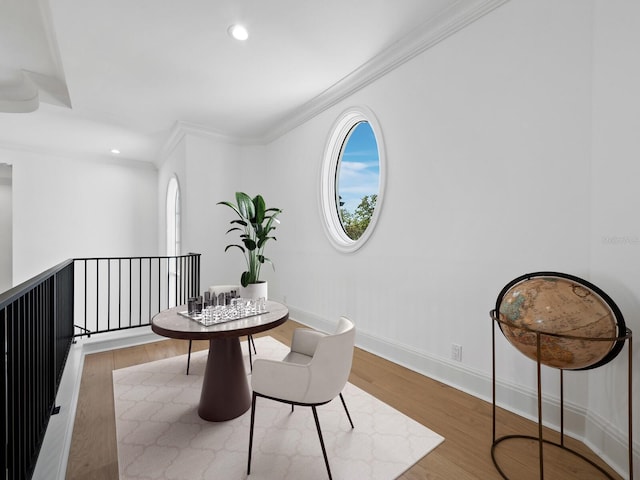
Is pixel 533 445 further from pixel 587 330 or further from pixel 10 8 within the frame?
pixel 10 8

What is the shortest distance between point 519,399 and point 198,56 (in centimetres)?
384

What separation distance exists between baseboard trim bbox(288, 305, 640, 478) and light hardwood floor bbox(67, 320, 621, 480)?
0.05m

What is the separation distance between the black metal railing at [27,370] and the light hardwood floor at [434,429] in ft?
0.83

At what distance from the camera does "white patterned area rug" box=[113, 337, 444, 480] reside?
155 cm

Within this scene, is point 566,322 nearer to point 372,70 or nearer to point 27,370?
point 27,370

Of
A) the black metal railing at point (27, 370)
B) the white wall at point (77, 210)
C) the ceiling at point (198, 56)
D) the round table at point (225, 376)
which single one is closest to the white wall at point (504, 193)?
the ceiling at point (198, 56)

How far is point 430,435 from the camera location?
1.81m

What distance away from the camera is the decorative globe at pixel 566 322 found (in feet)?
4.30

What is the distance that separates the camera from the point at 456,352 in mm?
2396

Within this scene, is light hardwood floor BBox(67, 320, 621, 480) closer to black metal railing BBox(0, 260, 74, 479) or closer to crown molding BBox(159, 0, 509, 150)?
black metal railing BBox(0, 260, 74, 479)

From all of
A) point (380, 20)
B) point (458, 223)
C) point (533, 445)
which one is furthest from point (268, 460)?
point (380, 20)

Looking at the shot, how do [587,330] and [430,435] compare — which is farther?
[430,435]

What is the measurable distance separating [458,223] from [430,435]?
1469 millimetres

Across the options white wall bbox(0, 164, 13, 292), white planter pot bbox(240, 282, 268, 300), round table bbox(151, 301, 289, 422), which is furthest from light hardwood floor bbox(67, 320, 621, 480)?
white wall bbox(0, 164, 13, 292)
